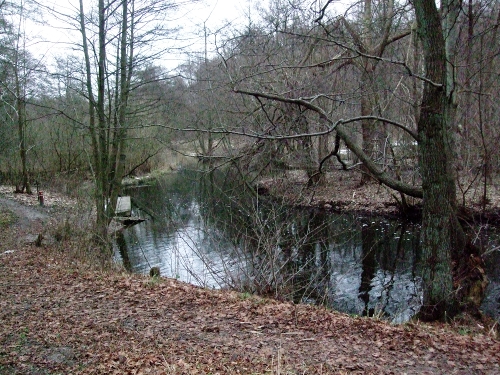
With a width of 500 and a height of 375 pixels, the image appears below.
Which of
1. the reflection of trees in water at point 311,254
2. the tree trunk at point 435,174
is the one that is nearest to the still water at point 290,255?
the reflection of trees in water at point 311,254

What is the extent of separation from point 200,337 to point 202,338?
0.05 m

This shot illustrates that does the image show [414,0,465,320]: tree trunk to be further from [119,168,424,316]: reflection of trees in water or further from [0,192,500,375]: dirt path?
[119,168,424,316]: reflection of trees in water

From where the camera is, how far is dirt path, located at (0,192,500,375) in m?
4.61

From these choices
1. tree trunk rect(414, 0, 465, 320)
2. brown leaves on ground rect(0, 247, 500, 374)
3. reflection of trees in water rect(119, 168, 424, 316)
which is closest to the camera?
brown leaves on ground rect(0, 247, 500, 374)

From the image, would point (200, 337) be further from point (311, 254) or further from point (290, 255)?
point (311, 254)

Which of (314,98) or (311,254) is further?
(311,254)

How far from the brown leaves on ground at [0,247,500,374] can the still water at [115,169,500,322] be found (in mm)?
1770

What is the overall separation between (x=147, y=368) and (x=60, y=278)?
4.59 meters

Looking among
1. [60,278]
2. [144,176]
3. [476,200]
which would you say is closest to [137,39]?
[60,278]

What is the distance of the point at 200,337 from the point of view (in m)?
5.48

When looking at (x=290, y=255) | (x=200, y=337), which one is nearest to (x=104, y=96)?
(x=290, y=255)

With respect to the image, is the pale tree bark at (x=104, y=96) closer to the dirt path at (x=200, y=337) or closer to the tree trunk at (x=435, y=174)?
the dirt path at (x=200, y=337)

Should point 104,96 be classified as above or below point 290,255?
above

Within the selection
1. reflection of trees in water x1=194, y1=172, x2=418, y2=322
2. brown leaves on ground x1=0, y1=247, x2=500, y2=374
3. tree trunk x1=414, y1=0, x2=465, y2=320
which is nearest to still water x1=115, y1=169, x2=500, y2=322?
reflection of trees in water x1=194, y1=172, x2=418, y2=322
